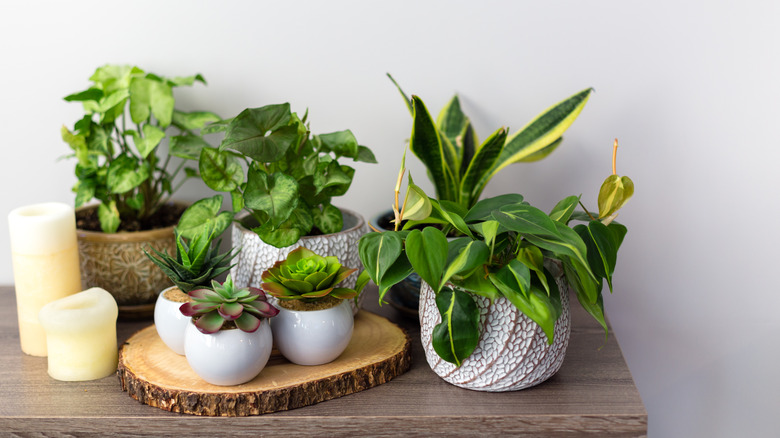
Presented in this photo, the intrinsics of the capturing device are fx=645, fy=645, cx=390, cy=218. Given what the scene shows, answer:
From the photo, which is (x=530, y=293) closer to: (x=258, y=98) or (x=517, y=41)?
(x=517, y=41)

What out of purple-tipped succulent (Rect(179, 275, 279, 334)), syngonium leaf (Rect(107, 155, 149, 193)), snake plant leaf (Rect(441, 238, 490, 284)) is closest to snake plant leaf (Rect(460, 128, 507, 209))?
snake plant leaf (Rect(441, 238, 490, 284))

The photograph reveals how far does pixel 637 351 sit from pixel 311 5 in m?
0.81

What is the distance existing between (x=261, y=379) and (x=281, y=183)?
244 millimetres

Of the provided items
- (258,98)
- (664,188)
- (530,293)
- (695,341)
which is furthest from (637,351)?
(258,98)

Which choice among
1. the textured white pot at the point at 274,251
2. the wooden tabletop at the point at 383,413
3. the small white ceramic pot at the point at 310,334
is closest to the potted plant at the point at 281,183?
the textured white pot at the point at 274,251

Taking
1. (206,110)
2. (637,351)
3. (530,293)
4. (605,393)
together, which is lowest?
(637,351)

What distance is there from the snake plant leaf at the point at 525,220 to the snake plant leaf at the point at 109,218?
1.92 ft

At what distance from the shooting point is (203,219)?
888 mm

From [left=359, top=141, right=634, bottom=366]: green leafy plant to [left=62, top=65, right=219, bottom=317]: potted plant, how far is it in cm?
40

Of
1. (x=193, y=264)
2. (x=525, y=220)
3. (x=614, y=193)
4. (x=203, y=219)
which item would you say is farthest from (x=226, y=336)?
(x=614, y=193)

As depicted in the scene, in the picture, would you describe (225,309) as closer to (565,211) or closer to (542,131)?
(565,211)

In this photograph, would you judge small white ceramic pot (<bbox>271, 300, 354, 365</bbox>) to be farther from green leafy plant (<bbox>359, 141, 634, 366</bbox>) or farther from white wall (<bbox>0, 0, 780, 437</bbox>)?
white wall (<bbox>0, 0, 780, 437</bbox>)

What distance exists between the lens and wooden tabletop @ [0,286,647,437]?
708mm

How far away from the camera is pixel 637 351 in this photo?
1.14 meters
